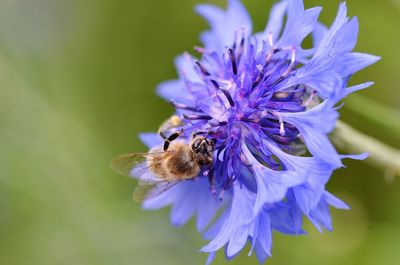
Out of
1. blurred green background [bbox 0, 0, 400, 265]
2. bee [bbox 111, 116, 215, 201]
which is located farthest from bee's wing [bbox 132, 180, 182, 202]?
blurred green background [bbox 0, 0, 400, 265]

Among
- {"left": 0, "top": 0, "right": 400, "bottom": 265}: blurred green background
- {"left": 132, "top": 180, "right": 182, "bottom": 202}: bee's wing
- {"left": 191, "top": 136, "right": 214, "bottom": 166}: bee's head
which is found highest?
{"left": 0, "top": 0, "right": 400, "bottom": 265}: blurred green background

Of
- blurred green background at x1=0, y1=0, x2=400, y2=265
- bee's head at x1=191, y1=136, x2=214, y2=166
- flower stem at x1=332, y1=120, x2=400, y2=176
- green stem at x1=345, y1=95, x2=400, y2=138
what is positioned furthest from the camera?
blurred green background at x1=0, y1=0, x2=400, y2=265

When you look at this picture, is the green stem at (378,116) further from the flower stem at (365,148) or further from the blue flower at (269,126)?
the blue flower at (269,126)

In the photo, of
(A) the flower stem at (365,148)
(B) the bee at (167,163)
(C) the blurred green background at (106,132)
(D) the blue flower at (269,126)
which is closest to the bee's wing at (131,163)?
(B) the bee at (167,163)

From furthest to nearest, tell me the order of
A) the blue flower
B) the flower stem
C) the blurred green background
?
the blurred green background
the flower stem
the blue flower

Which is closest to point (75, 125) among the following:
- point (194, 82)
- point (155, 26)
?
point (155, 26)

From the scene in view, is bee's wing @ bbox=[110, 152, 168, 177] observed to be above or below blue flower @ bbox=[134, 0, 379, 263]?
above

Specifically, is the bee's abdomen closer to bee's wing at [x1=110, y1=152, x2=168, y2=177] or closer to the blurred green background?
bee's wing at [x1=110, y1=152, x2=168, y2=177]
